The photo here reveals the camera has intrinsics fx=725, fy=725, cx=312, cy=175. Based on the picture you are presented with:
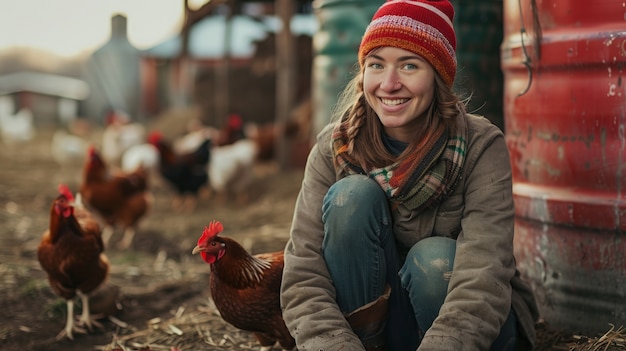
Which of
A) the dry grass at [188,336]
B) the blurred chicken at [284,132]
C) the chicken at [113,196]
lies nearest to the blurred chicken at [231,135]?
the blurred chicken at [284,132]

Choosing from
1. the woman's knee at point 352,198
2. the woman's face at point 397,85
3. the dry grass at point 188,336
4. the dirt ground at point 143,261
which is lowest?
the dirt ground at point 143,261

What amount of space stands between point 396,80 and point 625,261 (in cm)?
99

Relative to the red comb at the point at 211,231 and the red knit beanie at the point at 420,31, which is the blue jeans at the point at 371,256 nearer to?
the red knit beanie at the point at 420,31

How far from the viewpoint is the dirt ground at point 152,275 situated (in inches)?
108

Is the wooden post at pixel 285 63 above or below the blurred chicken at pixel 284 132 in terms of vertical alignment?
above

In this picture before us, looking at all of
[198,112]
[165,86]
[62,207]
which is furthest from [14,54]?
[62,207]

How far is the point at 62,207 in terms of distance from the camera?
117 inches

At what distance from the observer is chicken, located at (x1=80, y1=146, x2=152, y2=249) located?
5008 mm

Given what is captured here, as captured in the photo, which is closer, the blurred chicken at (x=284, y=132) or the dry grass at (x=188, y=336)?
the dry grass at (x=188, y=336)

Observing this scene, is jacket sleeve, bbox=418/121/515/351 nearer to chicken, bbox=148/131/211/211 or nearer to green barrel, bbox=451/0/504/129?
green barrel, bbox=451/0/504/129

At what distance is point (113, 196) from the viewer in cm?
505

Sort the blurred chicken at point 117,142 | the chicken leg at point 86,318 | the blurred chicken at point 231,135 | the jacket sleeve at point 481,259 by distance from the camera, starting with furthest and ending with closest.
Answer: the blurred chicken at point 117,142 → the blurred chicken at point 231,135 → the chicken leg at point 86,318 → the jacket sleeve at point 481,259

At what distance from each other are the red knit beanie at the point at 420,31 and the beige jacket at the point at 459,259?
0.21 meters

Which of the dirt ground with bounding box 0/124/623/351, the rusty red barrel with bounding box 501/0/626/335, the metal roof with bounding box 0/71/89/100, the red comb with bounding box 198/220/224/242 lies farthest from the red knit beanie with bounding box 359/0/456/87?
the metal roof with bounding box 0/71/89/100
